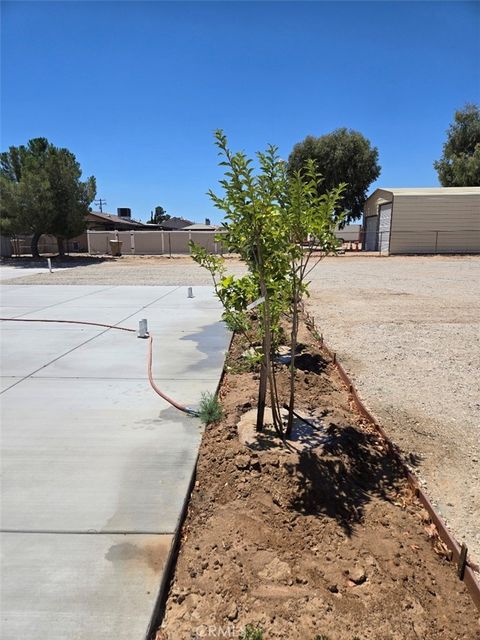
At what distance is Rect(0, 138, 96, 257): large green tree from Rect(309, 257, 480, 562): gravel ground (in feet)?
71.1

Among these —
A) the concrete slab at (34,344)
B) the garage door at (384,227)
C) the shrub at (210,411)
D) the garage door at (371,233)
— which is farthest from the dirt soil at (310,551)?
the garage door at (371,233)

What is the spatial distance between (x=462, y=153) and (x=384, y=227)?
15350 millimetres

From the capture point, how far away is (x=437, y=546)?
2.48 metres

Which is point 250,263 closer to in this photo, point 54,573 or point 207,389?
point 207,389

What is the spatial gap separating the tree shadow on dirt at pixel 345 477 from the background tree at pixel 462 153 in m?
42.9

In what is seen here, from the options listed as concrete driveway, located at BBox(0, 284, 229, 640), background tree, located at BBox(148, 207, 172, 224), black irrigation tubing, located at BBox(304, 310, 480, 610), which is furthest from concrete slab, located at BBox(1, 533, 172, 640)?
background tree, located at BBox(148, 207, 172, 224)

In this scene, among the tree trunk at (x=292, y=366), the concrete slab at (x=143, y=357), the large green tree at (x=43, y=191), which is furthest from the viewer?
the large green tree at (x=43, y=191)

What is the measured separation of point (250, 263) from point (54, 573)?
2.20 metres

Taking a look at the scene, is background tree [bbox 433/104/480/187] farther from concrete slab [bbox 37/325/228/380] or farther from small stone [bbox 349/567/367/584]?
small stone [bbox 349/567/367/584]

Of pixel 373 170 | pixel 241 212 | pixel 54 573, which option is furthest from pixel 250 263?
pixel 373 170

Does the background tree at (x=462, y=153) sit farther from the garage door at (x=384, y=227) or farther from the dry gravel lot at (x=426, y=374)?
the dry gravel lot at (x=426, y=374)

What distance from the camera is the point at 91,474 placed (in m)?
3.13

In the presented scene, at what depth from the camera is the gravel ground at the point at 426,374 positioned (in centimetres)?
321

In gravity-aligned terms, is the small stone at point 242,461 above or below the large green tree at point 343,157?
below
